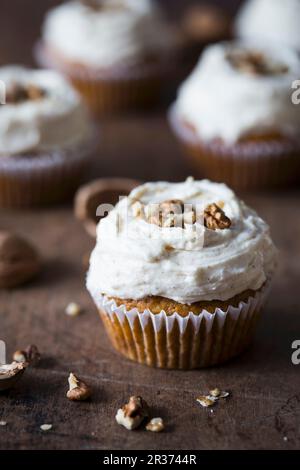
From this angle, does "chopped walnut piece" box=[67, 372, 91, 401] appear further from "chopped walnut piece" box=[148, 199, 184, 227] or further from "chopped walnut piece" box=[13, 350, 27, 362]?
"chopped walnut piece" box=[148, 199, 184, 227]

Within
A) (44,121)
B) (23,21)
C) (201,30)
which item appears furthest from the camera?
(23,21)

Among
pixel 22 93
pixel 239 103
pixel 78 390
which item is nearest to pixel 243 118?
pixel 239 103

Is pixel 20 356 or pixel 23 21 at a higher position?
pixel 23 21

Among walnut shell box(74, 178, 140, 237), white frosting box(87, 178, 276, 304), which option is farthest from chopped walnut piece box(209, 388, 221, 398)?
walnut shell box(74, 178, 140, 237)

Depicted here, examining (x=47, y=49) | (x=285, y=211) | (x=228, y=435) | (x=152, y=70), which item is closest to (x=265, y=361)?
(x=228, y=435)

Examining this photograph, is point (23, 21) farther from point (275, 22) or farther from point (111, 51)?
point (275, 22)

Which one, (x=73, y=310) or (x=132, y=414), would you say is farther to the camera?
(x=73, y=310)
